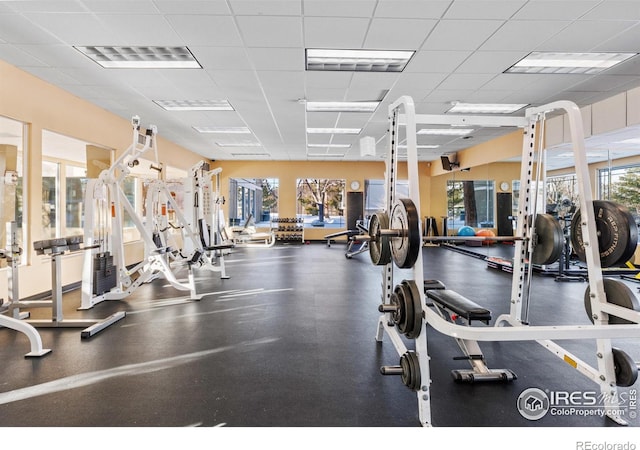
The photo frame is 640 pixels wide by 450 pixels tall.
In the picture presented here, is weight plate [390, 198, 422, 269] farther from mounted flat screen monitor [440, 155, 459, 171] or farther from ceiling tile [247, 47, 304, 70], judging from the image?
mounted flat screen monitor [440, 155, 459, 171]

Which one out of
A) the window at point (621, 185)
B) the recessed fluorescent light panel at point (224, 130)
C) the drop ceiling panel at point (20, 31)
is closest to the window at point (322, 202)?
the recessed fluorescent light panel at point (224, 130)

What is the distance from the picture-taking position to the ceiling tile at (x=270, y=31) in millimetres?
2561

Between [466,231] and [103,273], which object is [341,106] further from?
[466,231]

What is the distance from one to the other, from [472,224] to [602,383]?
683 cm

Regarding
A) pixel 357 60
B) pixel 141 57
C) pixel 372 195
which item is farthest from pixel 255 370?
A: pixel 372 195

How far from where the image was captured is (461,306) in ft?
7.16

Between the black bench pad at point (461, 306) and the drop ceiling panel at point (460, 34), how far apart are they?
77.6 inches

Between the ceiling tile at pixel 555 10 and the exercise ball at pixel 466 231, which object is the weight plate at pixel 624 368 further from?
the exercise ball at pixel 466 231

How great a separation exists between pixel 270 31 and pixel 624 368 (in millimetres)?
3016

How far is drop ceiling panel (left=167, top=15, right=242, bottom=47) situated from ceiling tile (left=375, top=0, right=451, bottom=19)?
1092mm

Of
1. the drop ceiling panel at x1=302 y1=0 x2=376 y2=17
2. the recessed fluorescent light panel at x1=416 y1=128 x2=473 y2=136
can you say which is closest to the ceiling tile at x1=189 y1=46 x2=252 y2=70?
the drop ceiling panel at x1=302 y1=0 x2=376 y2=17

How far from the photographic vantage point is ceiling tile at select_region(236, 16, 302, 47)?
2.56 metres
